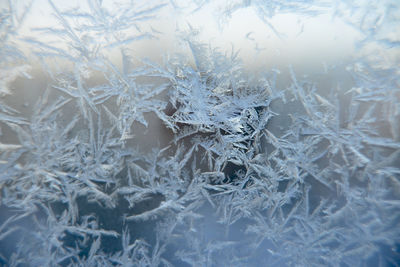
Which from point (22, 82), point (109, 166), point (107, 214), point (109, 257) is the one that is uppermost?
point (22, 82)

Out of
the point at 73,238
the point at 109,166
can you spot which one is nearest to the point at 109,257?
the point at 73,238

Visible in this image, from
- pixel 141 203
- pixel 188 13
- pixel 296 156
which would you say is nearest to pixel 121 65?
pixel 188 13

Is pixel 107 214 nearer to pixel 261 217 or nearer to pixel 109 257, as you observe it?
pixel 109 257

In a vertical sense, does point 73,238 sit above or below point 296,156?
below

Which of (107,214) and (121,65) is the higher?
(121,65)

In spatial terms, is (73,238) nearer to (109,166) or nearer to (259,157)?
(109,166)
